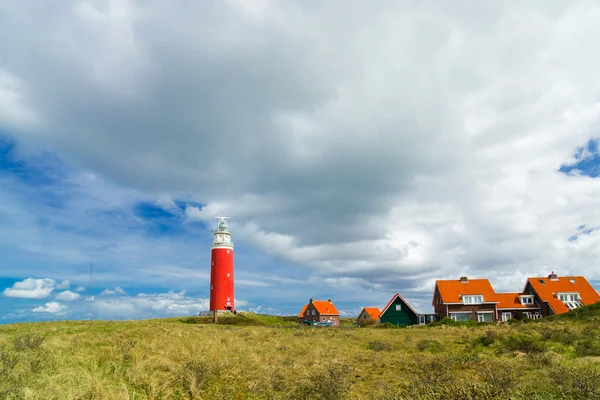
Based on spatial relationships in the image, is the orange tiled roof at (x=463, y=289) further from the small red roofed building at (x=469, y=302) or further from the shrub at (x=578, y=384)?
the shrub at (x=578, y=384)

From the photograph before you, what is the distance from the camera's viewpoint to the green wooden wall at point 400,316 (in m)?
54.0

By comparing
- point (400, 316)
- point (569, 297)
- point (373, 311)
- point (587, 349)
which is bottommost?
point (587, 349)

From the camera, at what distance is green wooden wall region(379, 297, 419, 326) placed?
54.0 meters

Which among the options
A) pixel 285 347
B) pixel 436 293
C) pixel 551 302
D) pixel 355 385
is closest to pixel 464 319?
pixel 436 293

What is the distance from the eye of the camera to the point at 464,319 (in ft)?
170

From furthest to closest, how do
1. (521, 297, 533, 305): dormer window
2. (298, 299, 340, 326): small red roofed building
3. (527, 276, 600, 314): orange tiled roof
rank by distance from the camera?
(298, 299, 340, 326): small red roofed building, (521, 297, 533, 305): dormer window, (527, 276, 600, 314): orange tiled roof

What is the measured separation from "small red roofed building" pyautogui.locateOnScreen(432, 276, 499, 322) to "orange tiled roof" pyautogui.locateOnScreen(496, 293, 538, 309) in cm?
130

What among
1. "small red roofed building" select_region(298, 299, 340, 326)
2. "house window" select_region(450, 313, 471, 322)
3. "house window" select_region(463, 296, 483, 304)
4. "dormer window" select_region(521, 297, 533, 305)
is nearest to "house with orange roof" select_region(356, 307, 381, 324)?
"small red roofed building" select_region(298, 299, 340, 326)

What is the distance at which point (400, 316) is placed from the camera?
5425 cm

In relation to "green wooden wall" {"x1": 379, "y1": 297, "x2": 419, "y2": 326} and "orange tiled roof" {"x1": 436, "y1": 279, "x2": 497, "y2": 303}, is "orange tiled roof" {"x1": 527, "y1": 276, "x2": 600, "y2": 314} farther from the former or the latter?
"green wooden wall" {"x1": 379, "y1": 297, "x2": 419, "y2": 326}

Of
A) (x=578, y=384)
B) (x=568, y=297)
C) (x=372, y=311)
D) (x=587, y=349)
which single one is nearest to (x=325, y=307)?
(x=372, y=311)

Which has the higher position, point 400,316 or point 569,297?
point 569,297

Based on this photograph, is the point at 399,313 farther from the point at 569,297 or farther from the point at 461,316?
the point at 569,297

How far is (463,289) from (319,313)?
83.1 feet
